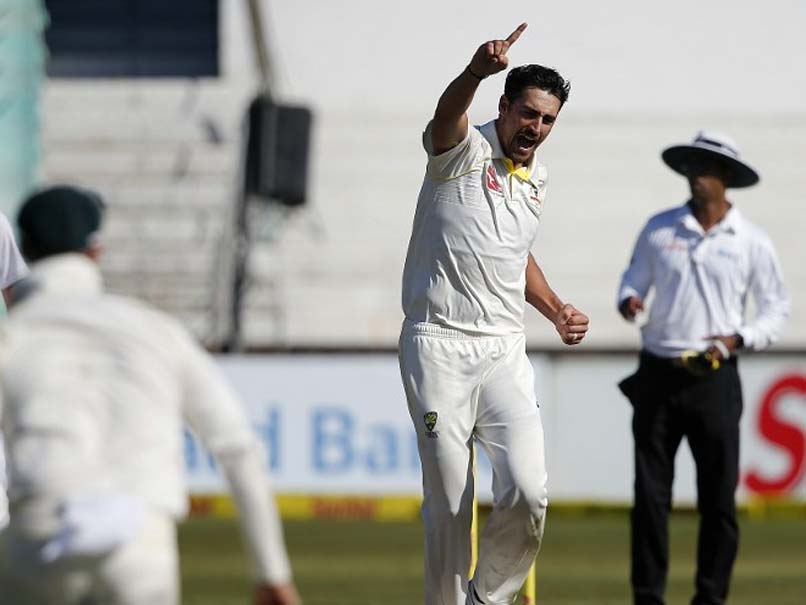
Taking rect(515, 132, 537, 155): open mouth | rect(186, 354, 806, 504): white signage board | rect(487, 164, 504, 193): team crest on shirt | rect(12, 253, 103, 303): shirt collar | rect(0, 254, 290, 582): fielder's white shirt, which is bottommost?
rect(186, 354, 806, 504): white signage board

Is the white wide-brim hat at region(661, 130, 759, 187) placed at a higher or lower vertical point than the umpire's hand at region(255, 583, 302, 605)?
higher

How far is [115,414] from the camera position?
3.29 m

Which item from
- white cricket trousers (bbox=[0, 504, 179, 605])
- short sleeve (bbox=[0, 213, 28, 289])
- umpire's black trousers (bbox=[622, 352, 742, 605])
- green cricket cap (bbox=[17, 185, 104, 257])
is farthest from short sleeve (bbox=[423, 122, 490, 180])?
white cricket trousers (bbox=[0, 504, 179, 605])

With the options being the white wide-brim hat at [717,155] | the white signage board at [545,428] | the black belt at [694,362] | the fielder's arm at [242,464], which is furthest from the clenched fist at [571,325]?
the white signage board at [545,428]

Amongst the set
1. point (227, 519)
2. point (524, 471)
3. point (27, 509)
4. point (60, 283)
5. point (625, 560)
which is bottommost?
point (227, 519)

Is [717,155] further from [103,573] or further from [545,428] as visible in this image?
[545,428]

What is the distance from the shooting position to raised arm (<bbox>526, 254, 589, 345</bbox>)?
577 cm

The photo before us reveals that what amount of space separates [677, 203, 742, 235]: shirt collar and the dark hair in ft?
5.58

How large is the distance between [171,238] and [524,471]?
13.2m

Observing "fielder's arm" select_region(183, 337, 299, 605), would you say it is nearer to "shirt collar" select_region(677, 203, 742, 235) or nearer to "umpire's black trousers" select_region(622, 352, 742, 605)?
"umpire's black trousers" select_region(622, 352, 742, 605)

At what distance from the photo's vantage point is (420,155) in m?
19.2

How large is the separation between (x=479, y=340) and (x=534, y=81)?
0.75 metres

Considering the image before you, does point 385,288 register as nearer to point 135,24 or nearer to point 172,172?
point 172,172

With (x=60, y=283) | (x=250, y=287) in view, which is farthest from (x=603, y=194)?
(x=60, y=283)
